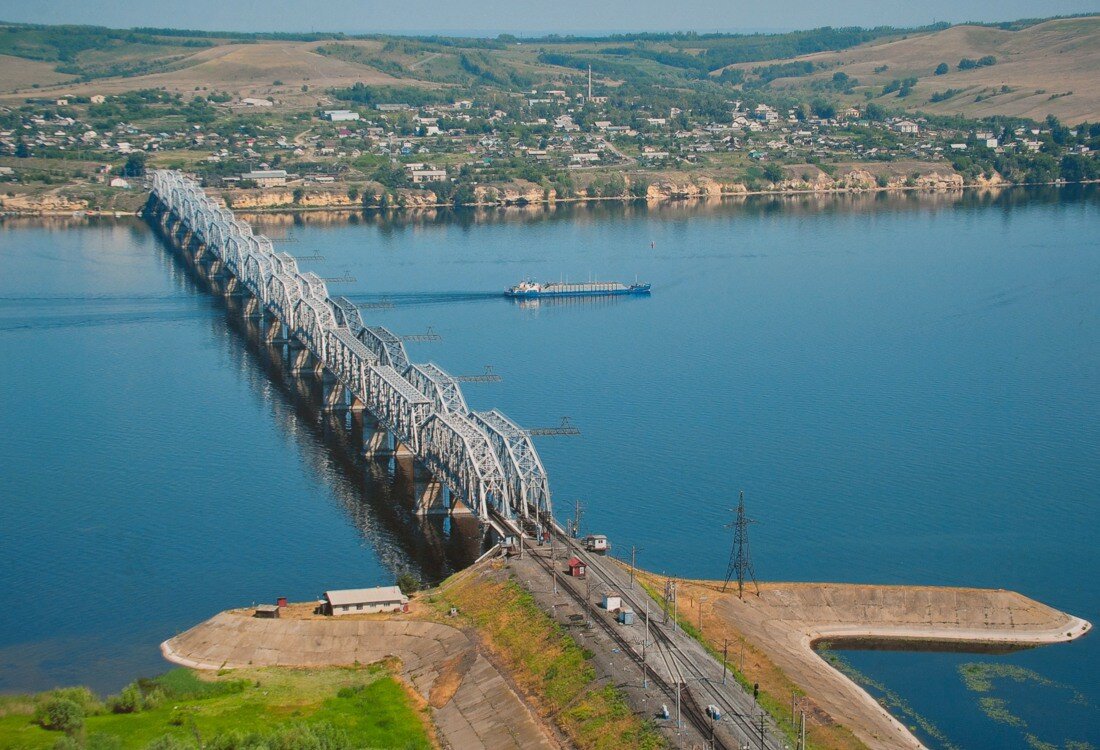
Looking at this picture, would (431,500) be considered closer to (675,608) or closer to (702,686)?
(675,608)

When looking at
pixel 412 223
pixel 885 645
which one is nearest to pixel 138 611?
pixel 885 645

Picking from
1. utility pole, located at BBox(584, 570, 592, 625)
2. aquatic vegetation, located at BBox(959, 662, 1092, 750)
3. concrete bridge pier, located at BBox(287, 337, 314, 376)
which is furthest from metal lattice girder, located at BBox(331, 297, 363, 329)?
aquatic vegetation, located at BBox(959, 662, 1092, 750)

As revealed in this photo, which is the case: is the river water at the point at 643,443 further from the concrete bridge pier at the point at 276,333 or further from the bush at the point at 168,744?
the bush at the point at 168,744

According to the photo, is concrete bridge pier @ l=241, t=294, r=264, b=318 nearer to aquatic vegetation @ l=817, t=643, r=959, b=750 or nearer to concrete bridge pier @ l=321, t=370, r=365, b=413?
concrete bridge pier @ l=321, t=370, r=365, b=413

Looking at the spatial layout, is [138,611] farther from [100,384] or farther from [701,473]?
[100,384]

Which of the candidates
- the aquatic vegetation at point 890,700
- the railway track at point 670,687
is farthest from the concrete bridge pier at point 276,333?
the aquatic vegetation at point 890,700

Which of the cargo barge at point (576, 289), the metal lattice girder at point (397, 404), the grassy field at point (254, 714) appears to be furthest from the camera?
the cargo barge at point (576, 289)
